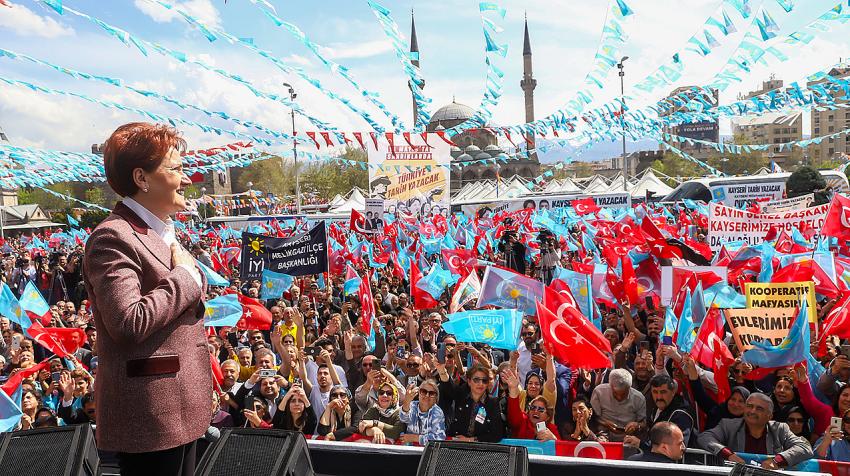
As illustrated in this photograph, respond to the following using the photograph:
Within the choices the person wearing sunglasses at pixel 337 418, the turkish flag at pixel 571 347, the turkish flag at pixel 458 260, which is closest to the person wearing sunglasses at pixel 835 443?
the turkish flag at pixel 571 347

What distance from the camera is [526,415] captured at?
19.8 feet

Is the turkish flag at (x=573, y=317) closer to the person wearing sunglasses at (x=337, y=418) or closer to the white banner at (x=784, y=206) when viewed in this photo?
the person wearing sunglasses at (x=337, y=418)

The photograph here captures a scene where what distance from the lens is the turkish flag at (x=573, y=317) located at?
6.68m

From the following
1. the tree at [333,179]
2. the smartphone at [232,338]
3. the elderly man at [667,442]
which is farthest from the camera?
A: the tree at [333,179]

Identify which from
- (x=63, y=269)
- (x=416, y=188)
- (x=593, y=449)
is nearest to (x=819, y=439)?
(x=593, y=449)

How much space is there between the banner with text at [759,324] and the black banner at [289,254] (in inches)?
250

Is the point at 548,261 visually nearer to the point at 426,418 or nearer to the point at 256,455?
the point at 426,418

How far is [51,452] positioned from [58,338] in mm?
6263

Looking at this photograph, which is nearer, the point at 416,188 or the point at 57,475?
the point at 57,475

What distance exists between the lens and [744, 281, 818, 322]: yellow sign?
7.15m

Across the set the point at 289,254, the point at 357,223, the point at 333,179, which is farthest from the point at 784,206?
the point at 333,179

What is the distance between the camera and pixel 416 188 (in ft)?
105

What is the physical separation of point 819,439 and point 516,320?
2712 mm

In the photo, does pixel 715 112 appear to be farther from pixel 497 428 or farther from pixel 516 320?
pixel 497 428
